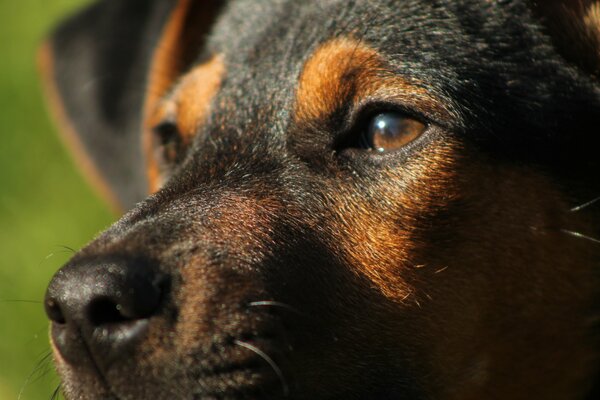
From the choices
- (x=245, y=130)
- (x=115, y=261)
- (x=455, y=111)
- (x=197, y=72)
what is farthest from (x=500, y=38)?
(x=115, y=261)

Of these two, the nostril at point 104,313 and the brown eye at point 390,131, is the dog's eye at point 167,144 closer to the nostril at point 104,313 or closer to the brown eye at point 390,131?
the brown eye at point 390,131

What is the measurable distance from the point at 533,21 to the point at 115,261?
6.51 ft

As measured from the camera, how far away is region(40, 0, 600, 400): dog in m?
3.10

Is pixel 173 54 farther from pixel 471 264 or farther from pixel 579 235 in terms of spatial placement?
pixel 579 235

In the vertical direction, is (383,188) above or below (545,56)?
below

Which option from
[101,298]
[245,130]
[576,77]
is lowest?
[101,298]

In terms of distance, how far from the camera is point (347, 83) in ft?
11.9

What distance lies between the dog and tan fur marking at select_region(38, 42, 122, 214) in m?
2.30

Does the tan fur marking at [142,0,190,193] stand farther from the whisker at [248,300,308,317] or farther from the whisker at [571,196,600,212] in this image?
the whisker at [571,196,600,212]

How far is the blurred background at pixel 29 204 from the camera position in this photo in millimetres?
6199

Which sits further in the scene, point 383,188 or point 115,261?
point 383,188

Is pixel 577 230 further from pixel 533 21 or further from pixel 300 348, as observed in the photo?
pixel 300 348

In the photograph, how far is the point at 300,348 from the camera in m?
3.18

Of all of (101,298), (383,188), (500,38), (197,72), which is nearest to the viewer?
(101,298)
